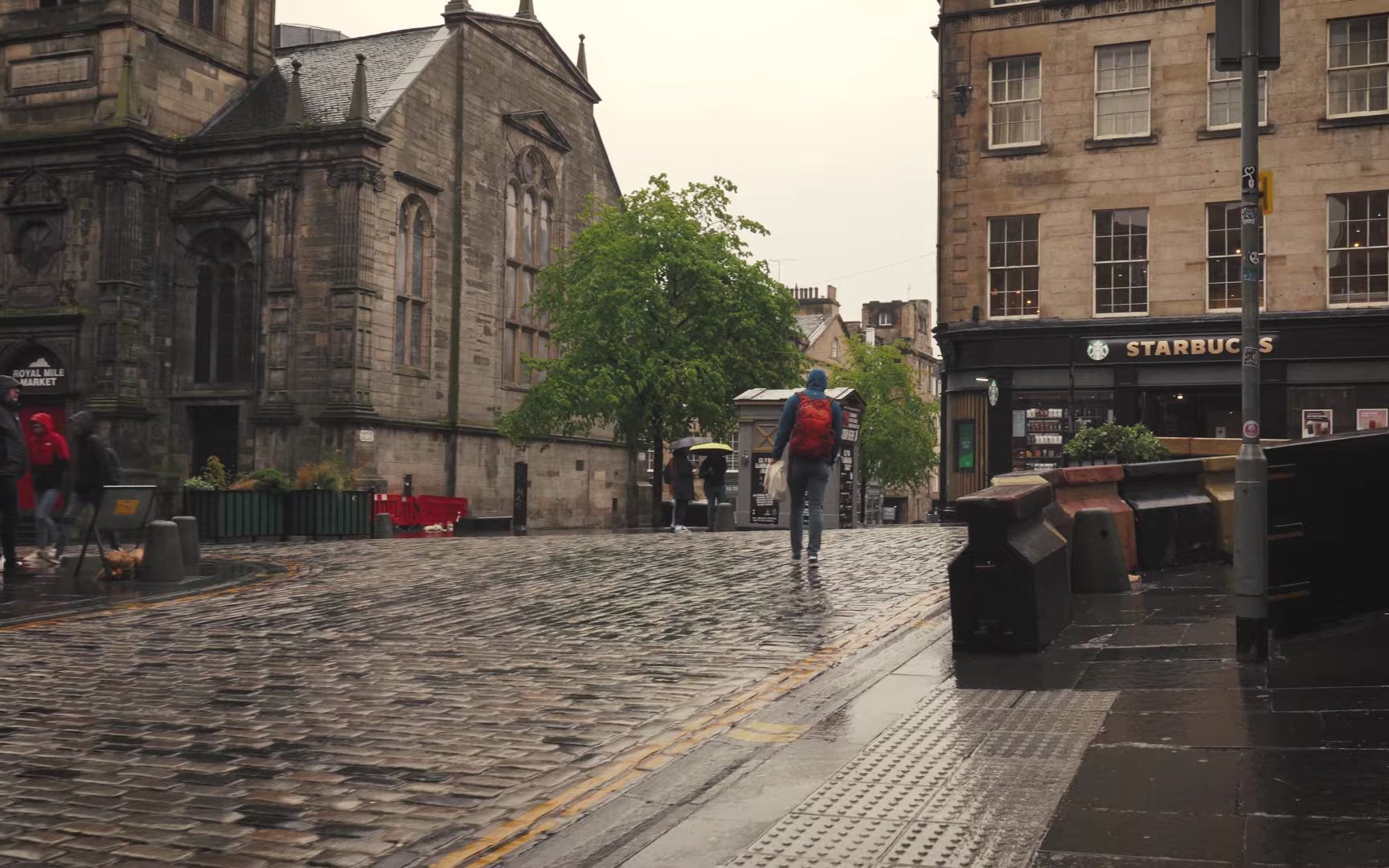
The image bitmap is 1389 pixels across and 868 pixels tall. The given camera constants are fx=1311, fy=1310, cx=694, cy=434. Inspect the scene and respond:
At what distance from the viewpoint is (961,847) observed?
433cm

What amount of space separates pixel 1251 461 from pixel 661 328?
31.4 metres

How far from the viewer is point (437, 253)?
38562mm

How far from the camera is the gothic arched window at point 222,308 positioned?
119ft

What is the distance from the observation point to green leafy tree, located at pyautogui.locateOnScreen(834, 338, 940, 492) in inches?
2788

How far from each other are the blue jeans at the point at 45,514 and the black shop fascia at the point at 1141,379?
60.3 ft

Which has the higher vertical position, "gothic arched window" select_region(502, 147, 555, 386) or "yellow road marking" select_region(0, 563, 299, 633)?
"gothic arched window" select_region(502, 147, 555, 386)

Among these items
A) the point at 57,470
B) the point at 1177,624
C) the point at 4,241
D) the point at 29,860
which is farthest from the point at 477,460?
the point at 29,860

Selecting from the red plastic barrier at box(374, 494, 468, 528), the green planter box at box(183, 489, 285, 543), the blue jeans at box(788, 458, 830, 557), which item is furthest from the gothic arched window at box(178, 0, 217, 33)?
the blue jeans at box(788, 458, 830, 557)

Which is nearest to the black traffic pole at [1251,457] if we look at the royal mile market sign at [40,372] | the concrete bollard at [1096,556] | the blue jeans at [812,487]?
the concrete bollard at [1096,556]

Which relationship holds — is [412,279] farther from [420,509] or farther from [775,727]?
[775,727]

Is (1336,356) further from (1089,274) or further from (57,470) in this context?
(57,470)

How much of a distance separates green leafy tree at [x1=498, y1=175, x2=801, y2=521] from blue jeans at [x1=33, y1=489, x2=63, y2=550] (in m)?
20.0

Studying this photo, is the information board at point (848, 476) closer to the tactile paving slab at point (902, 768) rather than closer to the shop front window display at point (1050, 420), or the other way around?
the shop front window display at point (1050, 420)

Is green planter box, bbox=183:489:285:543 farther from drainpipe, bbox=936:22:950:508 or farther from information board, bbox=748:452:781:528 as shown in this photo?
drainpipe, bbox=936:22:950:508
